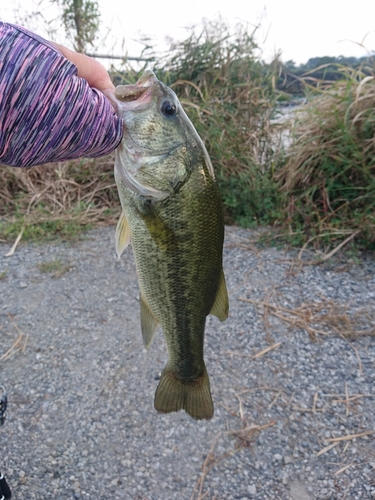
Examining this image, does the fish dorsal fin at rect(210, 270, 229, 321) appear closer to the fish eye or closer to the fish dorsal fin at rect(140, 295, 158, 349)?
the fish dorsal fin at rect(140, 295, 158, 349)

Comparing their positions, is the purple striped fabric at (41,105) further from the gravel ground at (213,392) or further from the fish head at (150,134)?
the gravel ground at (213,392)

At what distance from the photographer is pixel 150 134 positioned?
1459 millimetres

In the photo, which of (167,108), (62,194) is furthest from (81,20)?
(167,108)

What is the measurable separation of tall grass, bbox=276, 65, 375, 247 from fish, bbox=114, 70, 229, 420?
8.97 feet

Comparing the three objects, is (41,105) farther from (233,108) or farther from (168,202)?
(233,108)

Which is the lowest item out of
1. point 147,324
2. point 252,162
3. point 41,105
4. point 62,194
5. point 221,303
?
point 62,194

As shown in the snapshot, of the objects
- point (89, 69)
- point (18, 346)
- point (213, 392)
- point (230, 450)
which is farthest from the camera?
point (18, 346)

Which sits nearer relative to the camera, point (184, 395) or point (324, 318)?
point (184, 395)

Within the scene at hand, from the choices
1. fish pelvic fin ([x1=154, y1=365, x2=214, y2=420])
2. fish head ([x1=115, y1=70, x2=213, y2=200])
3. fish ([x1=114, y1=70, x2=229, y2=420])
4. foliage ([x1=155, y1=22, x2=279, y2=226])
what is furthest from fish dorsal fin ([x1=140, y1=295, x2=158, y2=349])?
foliage ([x1=155, y1=22, x2=279, y2=226])

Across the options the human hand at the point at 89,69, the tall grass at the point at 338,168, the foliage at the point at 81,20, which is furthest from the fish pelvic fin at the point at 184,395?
the foliage at the point at 81,20

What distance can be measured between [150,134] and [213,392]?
6.18 ft

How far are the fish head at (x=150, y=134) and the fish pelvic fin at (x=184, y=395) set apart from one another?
2.78ft

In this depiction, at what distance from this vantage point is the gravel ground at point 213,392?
2205mm

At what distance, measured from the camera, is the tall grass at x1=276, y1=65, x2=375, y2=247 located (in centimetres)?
409
